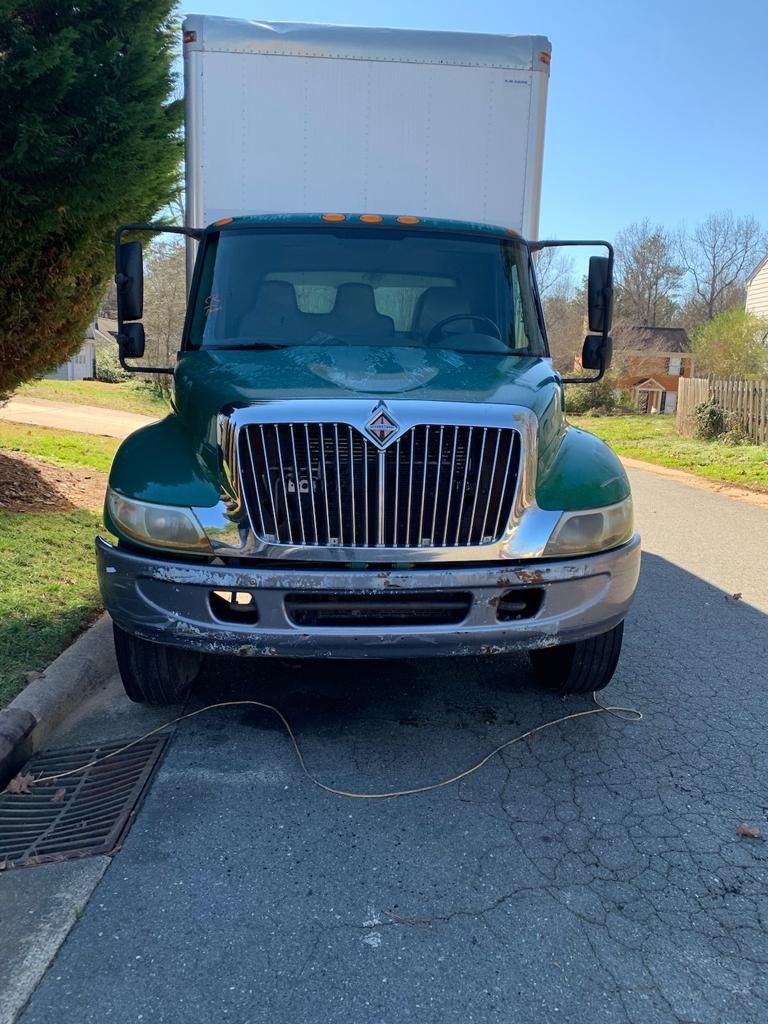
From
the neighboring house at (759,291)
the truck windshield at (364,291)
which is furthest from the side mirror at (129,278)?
the neighboring house at (759,291)

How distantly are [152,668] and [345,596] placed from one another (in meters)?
1.12

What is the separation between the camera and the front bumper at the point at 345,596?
127 inches

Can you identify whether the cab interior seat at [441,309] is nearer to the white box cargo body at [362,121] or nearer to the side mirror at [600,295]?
the side mirror at [600,295]

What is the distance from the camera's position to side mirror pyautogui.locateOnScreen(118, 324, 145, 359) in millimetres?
4738

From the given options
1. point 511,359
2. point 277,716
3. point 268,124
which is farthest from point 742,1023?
point 268,124

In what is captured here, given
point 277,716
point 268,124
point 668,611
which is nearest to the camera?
point 277,716

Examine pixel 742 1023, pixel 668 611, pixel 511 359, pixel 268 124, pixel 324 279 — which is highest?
pixel 268 124

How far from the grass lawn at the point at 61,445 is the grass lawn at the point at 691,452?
31.4 ft

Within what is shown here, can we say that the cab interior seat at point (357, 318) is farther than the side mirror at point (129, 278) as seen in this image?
No

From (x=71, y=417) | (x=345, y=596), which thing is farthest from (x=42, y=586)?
(x=71, y=417)

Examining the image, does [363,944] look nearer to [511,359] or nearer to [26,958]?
[26,958]

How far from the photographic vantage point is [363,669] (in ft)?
14.8

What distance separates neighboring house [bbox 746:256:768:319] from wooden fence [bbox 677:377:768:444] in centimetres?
1266

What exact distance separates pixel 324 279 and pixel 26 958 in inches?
135
